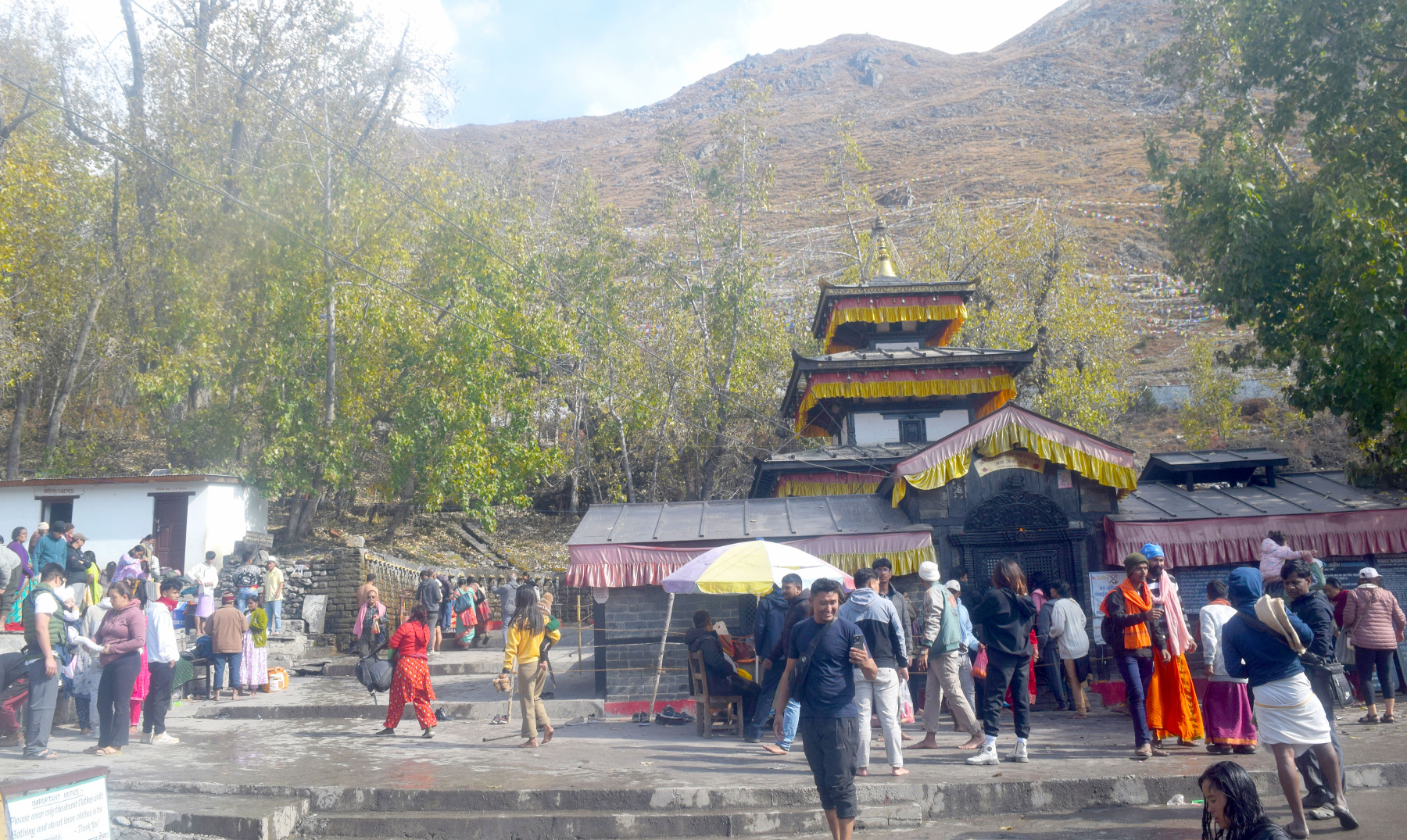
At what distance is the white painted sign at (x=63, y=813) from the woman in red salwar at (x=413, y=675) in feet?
18.1

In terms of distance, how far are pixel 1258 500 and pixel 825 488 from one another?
9866 millimetres

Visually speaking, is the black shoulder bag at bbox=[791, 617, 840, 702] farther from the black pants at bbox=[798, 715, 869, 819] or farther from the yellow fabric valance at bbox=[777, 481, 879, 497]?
the yellow fabric valance at bbox=[777, 481, 879, 497]

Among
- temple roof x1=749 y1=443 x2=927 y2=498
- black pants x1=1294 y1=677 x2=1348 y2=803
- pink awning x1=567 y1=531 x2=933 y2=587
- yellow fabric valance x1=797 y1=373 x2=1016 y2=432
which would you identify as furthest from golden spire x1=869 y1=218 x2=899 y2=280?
black pants x1=1294 y1=677 x2=1348 y2=803

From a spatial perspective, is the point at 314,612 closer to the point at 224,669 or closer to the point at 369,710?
the point at 224,669

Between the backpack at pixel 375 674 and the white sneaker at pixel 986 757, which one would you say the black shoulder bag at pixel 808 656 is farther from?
the backpack at pixel 375 674

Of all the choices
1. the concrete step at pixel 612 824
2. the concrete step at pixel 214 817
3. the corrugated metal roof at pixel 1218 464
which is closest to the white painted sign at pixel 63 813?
the concrete step at pixel 214 817

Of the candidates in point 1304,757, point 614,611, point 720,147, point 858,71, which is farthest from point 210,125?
point 858,71

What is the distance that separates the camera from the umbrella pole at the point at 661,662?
1251 centimetres

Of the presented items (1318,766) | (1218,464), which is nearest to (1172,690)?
(1318,766)

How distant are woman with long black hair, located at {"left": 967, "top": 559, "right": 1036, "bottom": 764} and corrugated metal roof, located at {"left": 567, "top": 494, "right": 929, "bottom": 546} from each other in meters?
5.12

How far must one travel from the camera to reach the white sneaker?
864 centimetres

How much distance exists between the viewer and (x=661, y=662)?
1274 centimetres

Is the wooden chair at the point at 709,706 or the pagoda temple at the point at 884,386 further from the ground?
the pagoda temple at the point at 884,386

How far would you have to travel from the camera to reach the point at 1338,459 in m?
33.9
